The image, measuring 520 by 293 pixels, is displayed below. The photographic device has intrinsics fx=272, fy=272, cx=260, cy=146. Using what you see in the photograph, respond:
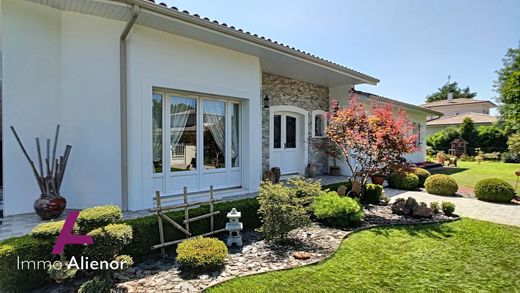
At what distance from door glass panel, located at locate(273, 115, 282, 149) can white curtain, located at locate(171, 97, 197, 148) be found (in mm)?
Answer: 4300

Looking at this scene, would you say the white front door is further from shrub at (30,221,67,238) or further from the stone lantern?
shrub at (30,221,67,238)

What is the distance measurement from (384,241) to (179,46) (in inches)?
267

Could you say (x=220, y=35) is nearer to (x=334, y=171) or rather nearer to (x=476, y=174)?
(x=334, y=171)

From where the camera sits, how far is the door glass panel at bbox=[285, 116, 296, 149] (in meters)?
11.7

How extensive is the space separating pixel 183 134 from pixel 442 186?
9720 millimetres

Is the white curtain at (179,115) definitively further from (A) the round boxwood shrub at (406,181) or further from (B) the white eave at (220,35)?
(A) the round boxwood shrub at (406,181)

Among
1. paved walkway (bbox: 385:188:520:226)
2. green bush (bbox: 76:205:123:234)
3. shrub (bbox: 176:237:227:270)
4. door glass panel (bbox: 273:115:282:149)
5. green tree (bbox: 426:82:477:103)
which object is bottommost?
paved walkway (bbox: 385:188:520:226)

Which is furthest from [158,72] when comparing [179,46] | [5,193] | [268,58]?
[5,193]

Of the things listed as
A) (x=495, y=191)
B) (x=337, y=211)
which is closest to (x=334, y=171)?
(x=495, y=191)

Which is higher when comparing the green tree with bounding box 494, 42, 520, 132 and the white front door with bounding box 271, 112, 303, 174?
the green tree with bounding box 494, 42, 520, 132

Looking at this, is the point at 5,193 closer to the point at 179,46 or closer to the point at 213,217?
the point at 213,217

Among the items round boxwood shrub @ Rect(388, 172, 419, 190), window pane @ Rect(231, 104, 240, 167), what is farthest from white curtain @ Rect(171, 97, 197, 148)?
round boxwood shrub @ Rect(388, 172, 419, 190)

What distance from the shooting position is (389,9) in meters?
10.1

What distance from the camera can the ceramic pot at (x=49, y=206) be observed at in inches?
220
